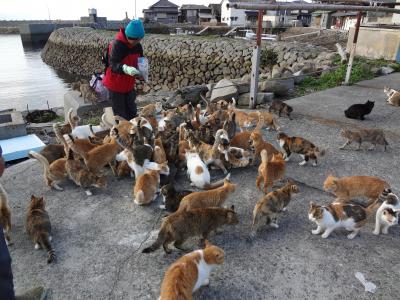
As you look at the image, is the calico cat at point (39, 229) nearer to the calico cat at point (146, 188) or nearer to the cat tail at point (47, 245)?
the cat tail at point (47, 245)

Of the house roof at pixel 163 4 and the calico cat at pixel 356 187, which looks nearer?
the calico cat at pixel 356 187

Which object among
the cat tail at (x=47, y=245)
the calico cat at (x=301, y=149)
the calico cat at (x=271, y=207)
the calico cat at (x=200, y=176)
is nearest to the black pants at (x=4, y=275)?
the cat tail at (x=47, y=245)

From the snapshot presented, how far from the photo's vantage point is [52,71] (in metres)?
32.6

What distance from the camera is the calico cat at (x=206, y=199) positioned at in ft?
12.5

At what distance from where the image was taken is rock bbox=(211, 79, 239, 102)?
883cm

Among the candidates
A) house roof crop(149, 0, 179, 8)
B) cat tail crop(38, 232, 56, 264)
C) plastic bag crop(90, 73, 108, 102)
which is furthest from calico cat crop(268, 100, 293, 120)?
house roof crop(149, 0, 179, 8)

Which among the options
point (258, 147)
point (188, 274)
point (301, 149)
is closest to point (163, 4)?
point (258, 147)

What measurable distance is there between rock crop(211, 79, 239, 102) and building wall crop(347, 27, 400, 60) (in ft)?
29.6

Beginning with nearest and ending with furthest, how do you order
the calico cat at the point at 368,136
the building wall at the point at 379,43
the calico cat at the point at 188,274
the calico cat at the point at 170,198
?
the calico cat at the point at 188,274 < the calico cat at the point at 170,198 < the calico cat at the point at 368,136 < the building wall at the point at 379,43

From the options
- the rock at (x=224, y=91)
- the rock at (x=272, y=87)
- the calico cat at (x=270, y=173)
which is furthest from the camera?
the rock at (x=272, y=87)

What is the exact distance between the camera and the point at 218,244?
3580 millimetres

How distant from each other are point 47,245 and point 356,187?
376cm

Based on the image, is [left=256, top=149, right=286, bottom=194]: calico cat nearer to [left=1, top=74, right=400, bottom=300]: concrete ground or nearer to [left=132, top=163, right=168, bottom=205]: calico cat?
[left=1, top=74, right=400, bottom=300]: concrete ground

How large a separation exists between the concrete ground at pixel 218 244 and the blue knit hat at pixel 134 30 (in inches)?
101
